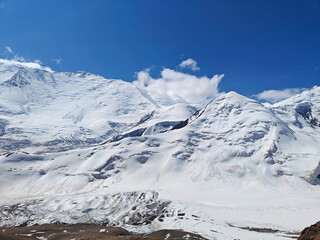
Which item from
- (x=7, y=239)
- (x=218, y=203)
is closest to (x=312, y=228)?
(x=7, y=239)

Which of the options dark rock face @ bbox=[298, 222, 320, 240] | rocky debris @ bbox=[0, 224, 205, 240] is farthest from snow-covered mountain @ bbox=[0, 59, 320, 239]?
dark rock face @ bbox=[298, 222, 320, 240]

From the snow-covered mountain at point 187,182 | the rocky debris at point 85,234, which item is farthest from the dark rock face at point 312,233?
the snow-covered mountain at point 187,182

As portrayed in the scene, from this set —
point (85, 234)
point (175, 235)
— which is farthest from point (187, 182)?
point (85, 234)

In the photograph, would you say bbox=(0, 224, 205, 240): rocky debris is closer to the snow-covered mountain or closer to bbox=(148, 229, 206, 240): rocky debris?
bbox=(148, 229, 206, 240): rocky debris

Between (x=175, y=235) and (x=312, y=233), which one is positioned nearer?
(x=312, y=233)

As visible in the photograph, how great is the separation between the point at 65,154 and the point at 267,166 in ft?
407

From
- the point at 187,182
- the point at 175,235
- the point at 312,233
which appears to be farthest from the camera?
the point at 187,182

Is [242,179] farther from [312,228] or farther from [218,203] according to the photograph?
[312,228]

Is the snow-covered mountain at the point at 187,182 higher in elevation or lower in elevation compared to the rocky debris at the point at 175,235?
higher

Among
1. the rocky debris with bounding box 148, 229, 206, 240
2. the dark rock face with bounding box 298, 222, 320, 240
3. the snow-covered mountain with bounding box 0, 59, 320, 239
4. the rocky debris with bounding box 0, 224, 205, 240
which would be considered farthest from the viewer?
the snow-covered mountain with bounding box 0, 59, 320, 239

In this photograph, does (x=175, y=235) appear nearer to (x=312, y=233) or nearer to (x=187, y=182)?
(x=312, y=233)

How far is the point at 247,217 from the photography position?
317ft

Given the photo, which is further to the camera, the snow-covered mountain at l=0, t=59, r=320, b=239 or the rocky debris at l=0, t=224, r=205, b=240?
the snow-covered mountain at l=0, t=59, r=320, b=239

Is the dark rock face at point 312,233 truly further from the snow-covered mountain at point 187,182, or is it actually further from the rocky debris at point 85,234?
the snow-covered mountain at point 187,182
